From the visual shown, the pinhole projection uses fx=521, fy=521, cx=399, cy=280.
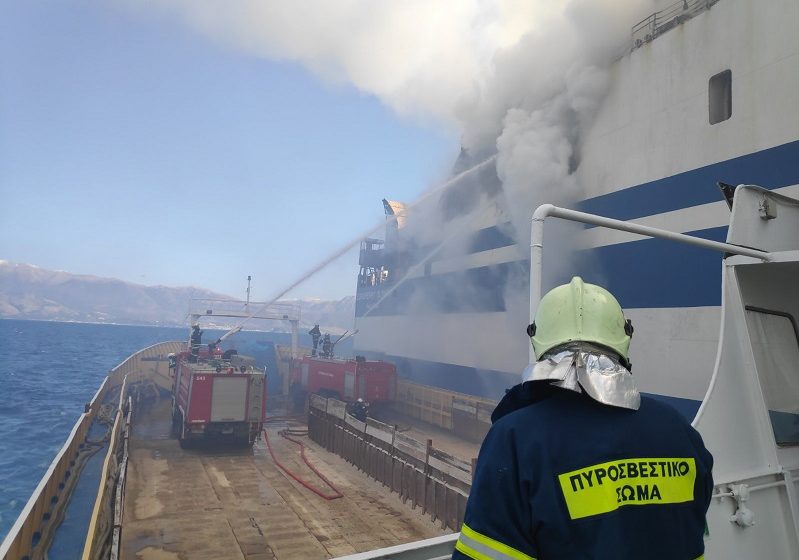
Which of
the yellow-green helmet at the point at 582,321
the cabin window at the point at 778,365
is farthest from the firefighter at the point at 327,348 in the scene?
the yellow-green helmet at the point at 582,321

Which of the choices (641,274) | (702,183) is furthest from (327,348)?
(702,183)

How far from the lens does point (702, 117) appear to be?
38.8ft

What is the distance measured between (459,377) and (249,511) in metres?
13.6

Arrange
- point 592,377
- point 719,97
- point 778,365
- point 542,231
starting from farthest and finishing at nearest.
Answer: point 719,97, point 778,365, point 542,231, point 592,377

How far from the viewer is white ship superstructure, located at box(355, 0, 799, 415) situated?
10508 mm

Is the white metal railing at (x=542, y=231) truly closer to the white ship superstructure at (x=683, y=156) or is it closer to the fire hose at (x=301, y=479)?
the white ship superstructure at (x=683, y=156)

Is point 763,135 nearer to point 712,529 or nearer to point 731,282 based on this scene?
point 731,282

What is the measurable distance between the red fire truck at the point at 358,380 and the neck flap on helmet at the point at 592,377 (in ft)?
A: 61.7

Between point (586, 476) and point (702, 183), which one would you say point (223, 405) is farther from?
point (586, 476)

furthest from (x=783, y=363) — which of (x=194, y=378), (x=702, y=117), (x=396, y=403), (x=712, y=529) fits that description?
(x=396, y=403)

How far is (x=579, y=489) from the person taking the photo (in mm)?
1322

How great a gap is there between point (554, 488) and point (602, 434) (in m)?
0.19

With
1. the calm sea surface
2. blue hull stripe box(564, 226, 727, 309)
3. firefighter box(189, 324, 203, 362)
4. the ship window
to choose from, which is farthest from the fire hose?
the ship window

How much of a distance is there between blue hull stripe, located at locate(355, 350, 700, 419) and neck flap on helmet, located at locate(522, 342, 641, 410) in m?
15.2
